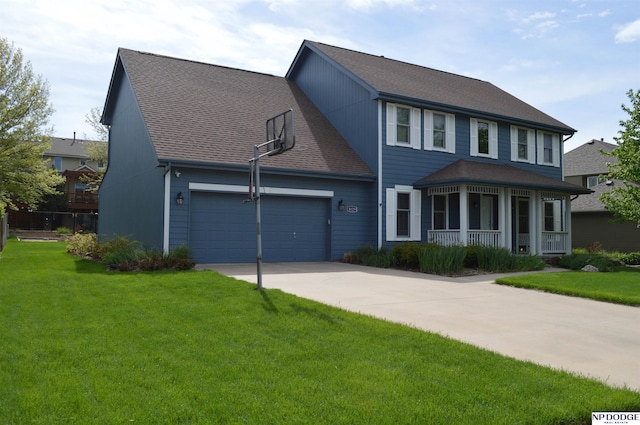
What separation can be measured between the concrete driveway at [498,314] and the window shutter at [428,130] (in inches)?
255

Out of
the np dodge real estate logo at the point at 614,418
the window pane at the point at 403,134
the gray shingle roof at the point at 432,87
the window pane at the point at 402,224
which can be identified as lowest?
the np dodge real estate logo at the point at 614,418

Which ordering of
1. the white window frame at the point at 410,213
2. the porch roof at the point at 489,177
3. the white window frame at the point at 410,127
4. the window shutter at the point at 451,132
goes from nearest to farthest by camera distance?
the porch roof at the point at 489,177 < the white window frame at the point at 410,213 < the white window frame at the point at 410,127 < the window shutter at the point at 451,132

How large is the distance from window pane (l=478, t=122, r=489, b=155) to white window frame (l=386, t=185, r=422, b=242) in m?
3.61

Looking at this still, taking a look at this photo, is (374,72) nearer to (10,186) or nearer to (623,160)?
(623,160)

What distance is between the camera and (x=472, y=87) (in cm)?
2345

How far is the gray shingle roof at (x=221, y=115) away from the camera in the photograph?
1548 centimetres

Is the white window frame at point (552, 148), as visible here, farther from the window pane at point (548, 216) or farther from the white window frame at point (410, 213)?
the white window frame at point (410, 213)

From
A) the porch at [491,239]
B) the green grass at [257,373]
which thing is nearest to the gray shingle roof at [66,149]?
the porch at [491,239]

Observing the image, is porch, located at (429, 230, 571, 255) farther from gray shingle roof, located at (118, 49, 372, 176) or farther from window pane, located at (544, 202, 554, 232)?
gray shingle roof, located at (118, 49, 372, 176)

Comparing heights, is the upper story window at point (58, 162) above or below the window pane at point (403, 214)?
above

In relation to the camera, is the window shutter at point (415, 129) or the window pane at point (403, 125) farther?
the window shutter at point (415, 129)

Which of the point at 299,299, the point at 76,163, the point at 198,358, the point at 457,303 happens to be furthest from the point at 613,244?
the point at 76,163

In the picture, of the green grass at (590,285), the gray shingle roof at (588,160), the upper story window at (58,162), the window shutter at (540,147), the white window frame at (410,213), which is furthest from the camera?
the upper story window at (58,162)

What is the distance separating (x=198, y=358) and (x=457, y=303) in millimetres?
5354
